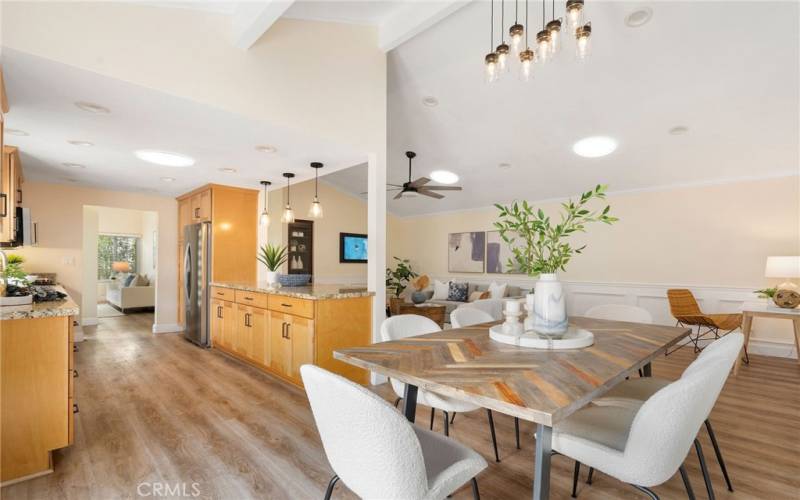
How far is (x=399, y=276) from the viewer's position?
7863 mm

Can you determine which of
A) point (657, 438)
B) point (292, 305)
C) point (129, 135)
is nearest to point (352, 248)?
point (292, 305)

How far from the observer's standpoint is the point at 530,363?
1449 mm

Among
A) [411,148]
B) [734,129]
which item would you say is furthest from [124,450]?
[734,129]

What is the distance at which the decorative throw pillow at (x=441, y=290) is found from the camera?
7.00 m

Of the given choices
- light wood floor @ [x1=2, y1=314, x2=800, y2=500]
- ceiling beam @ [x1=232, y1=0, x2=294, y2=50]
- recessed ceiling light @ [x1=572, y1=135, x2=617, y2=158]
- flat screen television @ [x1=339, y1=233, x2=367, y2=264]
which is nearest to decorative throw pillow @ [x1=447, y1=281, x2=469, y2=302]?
flat screen television @ [x1=339, y1=233, x2=367, y2=264]

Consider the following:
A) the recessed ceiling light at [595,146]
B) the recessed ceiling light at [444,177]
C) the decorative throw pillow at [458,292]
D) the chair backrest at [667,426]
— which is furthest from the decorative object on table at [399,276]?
the chair backrest at [667,426]

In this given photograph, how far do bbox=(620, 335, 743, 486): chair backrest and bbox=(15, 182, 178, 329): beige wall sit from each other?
6.15 m

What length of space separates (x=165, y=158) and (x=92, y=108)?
4.42 feet

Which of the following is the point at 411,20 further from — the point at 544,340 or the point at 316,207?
the point at 544,340

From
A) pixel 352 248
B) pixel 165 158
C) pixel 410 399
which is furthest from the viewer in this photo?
pixel 352 248

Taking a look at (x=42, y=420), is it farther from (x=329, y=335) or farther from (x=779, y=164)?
(x=779, y=164)

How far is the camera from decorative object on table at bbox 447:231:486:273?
709 centimetres

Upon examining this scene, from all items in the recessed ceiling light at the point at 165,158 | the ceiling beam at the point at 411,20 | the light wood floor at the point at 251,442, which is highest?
the ceiling beam at the point at 411,20

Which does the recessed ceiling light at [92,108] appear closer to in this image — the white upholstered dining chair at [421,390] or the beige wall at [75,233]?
the white upholstered dining chair at [421,390]
